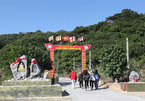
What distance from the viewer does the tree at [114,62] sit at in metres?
17.8

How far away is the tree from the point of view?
17.8m

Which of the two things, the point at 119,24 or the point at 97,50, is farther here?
the point at 119,24

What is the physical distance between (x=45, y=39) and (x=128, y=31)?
2824cm

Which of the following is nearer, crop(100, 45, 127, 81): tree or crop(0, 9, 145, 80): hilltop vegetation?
crop(100, 45, 127, 81): tree

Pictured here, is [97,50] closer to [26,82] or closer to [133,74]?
[133,74]

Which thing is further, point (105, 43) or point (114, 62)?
point (105, 43)

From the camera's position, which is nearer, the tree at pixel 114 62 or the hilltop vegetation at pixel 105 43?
the tree at pixel 114 62

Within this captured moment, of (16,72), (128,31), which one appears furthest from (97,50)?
(16,72)

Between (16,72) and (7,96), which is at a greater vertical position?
(16,72)

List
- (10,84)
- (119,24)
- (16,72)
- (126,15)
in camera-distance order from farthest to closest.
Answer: (126,15), (119,24), (16,72), (10,84)

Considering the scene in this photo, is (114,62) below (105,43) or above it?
below

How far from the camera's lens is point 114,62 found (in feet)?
58.5

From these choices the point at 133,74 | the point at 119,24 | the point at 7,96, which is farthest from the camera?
the point at 119,24

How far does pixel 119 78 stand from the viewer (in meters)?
18.8
